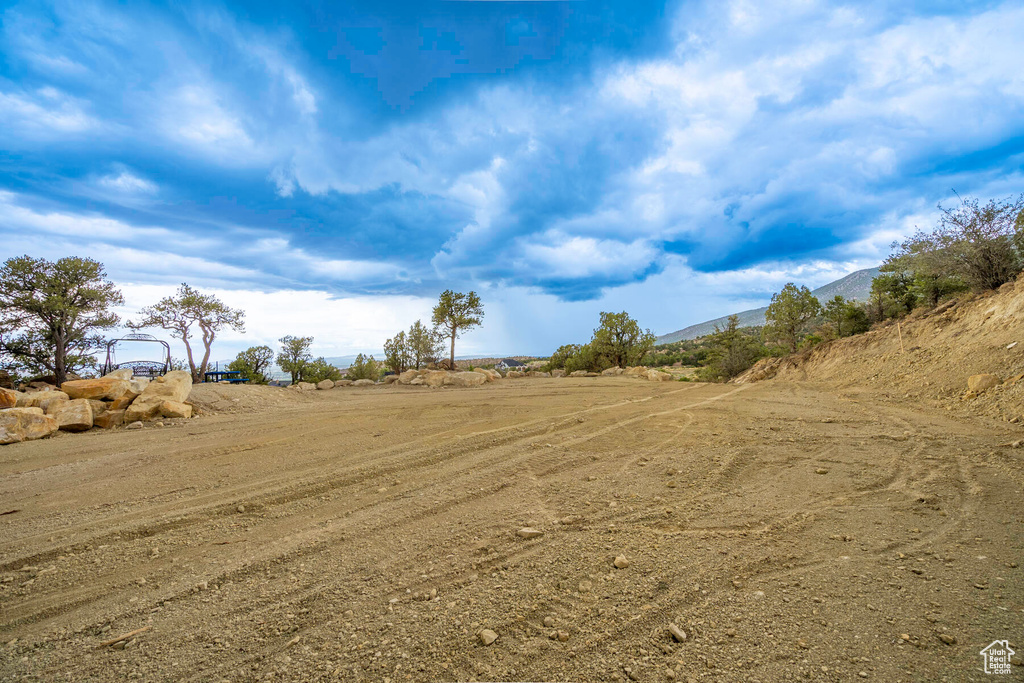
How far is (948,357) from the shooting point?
8586mm

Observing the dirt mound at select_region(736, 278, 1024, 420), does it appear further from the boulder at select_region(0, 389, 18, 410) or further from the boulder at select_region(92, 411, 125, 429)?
the boulder at select_region(0, 389, 18, 410)

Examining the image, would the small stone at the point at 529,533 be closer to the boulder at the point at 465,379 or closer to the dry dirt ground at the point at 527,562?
the dry dirt ground at the point at 527,562

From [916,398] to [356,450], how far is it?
34.7 feet

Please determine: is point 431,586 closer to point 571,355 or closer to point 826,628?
point 826,628

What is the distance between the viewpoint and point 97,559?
266cm

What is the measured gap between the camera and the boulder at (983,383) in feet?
21.5

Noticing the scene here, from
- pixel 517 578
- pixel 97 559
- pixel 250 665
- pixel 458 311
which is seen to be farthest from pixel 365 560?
pixel 458 311

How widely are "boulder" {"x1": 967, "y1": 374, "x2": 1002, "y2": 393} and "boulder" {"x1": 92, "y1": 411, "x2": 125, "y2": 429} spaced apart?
1635cm

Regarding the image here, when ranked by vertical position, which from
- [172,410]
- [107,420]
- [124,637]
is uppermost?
[172,410]

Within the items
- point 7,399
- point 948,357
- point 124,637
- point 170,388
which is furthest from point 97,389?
point 948,357

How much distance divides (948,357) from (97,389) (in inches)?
771

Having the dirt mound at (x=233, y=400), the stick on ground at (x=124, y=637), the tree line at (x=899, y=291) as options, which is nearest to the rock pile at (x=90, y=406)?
the dirt mound at (x=233, y=400)

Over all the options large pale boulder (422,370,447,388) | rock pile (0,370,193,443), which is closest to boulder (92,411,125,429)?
rock pile (0,370,193,443)

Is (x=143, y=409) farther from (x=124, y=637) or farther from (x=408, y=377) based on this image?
(x=408, y=377)
